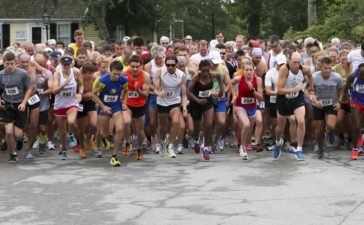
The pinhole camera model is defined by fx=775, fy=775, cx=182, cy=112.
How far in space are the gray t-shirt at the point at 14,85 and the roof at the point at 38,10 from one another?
44907 millimetres

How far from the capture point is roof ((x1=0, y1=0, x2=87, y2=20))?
57.8 metres

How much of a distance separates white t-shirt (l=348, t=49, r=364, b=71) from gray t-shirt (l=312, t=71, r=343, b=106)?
0.86 m

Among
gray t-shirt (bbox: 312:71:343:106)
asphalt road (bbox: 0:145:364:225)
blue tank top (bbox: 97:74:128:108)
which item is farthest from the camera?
gray t-shirt (bbox: 312:71:343:106)

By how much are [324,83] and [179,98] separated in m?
2.54

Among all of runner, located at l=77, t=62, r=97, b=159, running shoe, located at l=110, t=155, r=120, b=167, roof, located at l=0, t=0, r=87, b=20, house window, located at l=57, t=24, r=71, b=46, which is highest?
roof, located at l=0, t=0, r=87, b=20

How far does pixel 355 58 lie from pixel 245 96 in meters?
2.50

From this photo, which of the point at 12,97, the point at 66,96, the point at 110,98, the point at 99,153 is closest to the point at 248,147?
the point at 99,153

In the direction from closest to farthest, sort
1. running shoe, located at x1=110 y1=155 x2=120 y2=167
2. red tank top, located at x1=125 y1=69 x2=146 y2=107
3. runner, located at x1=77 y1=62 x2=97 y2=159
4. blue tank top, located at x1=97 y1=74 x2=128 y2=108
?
running shoe, located at x1=110 y1=155 x2=120 y2=167
blue tank top, located at x1=97 y1=74 x2=128 y2=108
red tank top, located at x1=125 y1=69 x2=146 y2=107
runner, located at x1=77 y1=62 x2=97 y2=159

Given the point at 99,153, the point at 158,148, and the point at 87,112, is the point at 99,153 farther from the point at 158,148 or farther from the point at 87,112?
the point at 158,148

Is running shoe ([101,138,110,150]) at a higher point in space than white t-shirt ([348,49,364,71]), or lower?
lower

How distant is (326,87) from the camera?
1346 cm

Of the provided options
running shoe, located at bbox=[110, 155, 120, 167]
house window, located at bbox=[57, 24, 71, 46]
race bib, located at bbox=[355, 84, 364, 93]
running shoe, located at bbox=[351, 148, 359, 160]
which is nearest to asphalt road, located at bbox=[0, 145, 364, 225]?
running shoe, located at bbox=[110, 155, 120, 167]

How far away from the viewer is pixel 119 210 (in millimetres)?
8883

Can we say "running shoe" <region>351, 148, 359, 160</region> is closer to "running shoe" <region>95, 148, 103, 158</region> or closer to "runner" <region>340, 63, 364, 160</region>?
"runner" <region>340, 63, 364, 160</region>
